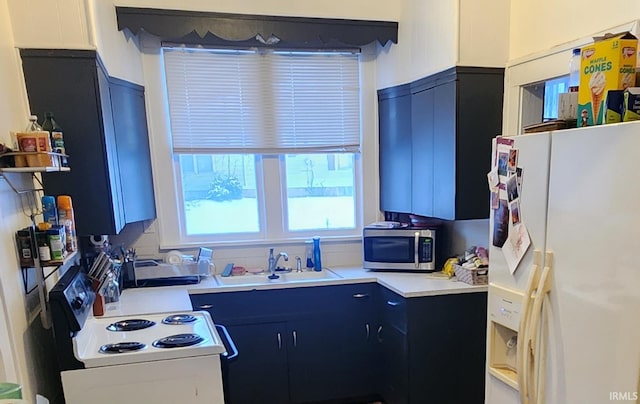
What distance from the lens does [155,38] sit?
2.73m

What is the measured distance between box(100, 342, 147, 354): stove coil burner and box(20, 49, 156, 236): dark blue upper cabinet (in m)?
0.60

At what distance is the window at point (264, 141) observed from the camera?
2.86m

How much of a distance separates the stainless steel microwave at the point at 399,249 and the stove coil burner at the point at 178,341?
4.77ft

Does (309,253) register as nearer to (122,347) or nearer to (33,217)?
(122,347)

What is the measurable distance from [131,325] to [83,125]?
1004 millimetres

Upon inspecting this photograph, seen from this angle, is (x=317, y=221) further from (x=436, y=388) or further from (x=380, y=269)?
(x=436, y=388)

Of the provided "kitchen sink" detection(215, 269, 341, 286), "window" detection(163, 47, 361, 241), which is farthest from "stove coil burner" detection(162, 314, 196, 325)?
"window" detection(163, 47, 361, 241)

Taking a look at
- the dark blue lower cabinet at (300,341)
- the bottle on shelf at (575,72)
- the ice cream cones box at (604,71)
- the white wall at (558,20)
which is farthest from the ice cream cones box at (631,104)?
the dark blue lower cabinet at (300,341)

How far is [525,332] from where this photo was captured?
1.36 m

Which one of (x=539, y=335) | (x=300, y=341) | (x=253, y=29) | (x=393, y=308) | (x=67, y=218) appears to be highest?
(x=253, y=29)

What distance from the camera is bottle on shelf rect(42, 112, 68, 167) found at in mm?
1761

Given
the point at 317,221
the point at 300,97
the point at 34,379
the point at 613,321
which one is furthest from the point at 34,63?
the point at 613,321

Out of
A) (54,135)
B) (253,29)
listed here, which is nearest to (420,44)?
(253,29)

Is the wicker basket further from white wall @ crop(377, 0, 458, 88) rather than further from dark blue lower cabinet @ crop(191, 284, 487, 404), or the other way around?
white wall @ crop(377, 0, 458, 88)
